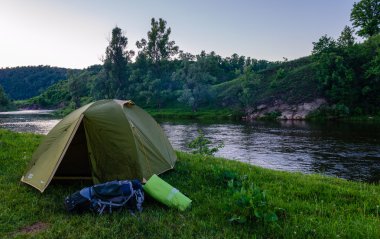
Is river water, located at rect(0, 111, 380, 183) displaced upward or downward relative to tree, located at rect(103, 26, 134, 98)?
downward

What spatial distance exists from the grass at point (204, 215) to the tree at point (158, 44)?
7975 cm

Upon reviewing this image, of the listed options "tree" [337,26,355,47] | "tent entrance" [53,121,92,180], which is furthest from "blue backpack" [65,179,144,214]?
"tree" [337,26,355,47]

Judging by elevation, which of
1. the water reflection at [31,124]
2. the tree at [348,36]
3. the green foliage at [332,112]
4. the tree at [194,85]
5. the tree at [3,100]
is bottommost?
the water reflection at [31,124]

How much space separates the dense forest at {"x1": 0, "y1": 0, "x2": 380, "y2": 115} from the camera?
56.3m

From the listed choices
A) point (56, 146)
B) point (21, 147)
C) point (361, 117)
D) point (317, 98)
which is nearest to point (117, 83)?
point (317, 98)

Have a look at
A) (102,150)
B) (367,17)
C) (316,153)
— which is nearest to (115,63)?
(367,17)

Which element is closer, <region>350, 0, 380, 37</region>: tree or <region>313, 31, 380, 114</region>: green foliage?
<region>313, 31, 380, 114</region>: green foliage

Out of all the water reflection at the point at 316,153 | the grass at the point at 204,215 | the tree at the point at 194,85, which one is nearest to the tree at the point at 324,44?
the tree at the point at 194,85

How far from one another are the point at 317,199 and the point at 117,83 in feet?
249

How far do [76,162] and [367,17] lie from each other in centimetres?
7531

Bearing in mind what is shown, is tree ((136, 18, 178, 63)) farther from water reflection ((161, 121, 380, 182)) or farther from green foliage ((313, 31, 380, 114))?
water reflection ((161, 121, 380, 182))

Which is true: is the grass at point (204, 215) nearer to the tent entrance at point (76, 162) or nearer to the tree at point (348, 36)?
the tent entrance at point (76, 162)

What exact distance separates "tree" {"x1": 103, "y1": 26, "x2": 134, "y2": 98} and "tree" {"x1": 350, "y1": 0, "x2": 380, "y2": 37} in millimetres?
55223

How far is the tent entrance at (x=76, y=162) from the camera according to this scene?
30.3 feet
